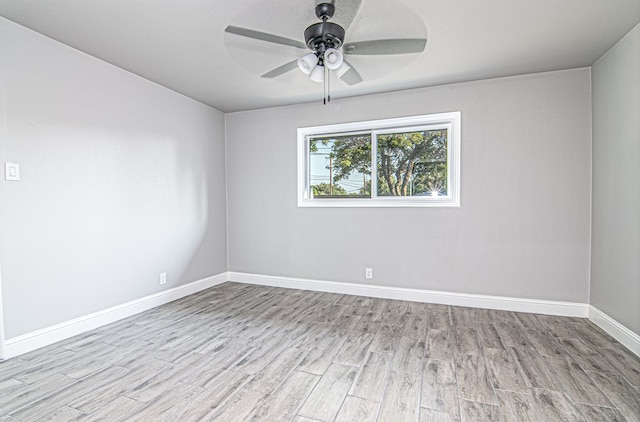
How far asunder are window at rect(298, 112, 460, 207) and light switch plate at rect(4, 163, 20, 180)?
2.68 meters

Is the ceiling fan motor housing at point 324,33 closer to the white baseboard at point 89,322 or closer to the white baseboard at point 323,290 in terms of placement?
the white baseboard at point 323,290

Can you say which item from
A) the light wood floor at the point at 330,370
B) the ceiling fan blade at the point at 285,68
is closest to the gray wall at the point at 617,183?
the light wood floor at the point at 330,370

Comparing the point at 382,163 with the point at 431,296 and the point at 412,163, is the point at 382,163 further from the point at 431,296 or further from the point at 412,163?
the point at 431,296

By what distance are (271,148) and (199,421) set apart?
3.28m

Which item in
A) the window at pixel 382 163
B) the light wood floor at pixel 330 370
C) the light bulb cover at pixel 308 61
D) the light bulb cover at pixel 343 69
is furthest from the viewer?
the window at pixel 382 163

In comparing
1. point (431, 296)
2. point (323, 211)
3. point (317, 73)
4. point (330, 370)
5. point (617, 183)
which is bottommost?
point (330, 370)

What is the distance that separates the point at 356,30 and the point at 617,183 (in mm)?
2435

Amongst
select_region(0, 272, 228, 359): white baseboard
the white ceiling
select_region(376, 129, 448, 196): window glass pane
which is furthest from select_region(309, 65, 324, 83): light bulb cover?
select_region(0, 272, 228, 359): white baseboard

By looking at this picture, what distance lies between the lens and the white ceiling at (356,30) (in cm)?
204

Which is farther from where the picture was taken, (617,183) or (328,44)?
(617,183)

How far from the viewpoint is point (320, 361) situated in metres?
2.26

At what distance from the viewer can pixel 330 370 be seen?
2137 millimetres

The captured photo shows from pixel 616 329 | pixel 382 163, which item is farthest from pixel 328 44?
pixel 616 329

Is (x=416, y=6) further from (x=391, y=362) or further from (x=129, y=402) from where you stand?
(x=129, y=402)
